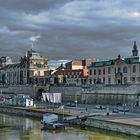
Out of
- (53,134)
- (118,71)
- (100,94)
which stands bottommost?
(53,134)

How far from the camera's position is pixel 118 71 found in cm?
12519

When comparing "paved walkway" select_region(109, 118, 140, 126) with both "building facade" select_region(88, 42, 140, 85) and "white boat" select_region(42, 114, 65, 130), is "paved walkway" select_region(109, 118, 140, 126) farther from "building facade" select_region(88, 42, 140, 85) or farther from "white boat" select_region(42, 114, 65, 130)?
"building facade" select_region(88, 42, 140, 85)

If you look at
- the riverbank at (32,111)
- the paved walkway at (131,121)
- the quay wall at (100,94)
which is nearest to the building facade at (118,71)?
the quay wall at (100,94)

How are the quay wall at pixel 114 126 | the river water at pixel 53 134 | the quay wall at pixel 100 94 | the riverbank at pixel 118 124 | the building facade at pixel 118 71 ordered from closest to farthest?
the quay wall at pixel 114 126 < the riverbank at pixel 118 124 < the river water at pixel 53 134 < the quay wall at pixel 100 94 < the building facade at pixel 118 71

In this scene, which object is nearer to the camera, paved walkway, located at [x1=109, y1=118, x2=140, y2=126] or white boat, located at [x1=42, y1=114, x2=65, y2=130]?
paved walkway, located at [x1=109, y1=118, x2=140, y2=126]

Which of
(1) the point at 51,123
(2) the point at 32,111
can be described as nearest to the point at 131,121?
(1) the point at 51,123

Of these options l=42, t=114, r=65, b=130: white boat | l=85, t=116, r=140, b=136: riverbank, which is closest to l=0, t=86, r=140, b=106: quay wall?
l=85, t=116, r=140, b=136: riverbank

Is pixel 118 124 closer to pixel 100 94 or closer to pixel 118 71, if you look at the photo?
pixel 100 94

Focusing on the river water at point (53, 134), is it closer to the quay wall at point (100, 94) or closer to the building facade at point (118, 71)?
the quay wall at point (100, 94)

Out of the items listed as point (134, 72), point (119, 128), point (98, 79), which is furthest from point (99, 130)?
point (98, 79)

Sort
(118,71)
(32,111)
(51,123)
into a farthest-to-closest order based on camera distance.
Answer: (118,71)
(32,111)
(51,123)

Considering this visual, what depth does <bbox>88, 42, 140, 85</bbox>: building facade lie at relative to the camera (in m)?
120

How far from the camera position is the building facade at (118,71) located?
120m

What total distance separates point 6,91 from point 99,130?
114m
